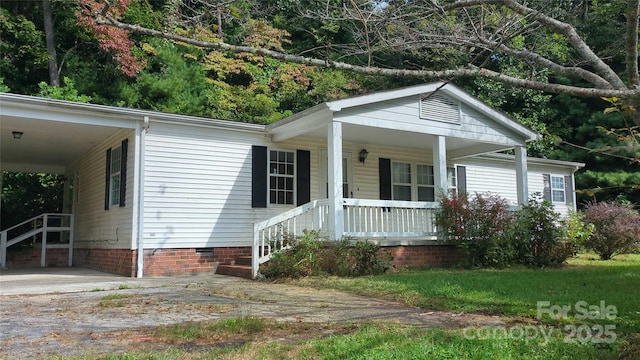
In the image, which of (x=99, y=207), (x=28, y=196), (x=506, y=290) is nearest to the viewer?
(x=506, y=290)

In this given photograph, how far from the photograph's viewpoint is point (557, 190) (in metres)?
19.4

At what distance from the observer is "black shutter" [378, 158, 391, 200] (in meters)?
14.6

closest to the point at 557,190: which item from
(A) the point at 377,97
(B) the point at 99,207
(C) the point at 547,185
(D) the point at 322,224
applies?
(C) the point at 547,185

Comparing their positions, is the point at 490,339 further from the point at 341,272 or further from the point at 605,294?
the point at 341,272

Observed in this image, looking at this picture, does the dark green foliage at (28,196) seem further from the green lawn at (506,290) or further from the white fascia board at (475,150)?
the white fascia board at (475,150)

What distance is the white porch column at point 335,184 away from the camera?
1063 cm

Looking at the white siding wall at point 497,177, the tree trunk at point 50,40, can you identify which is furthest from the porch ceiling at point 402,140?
the tree trunk at point 50,40

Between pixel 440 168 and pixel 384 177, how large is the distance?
248cm

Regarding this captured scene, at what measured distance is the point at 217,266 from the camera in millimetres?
11820

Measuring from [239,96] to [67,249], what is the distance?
10.6 metres

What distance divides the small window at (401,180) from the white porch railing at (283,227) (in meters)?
4.39

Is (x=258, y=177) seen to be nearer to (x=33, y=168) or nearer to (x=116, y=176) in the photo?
(x=116, y=176)

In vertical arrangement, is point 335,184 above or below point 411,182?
below

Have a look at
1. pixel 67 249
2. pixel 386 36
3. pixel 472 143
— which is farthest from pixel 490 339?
pixel 67 249
